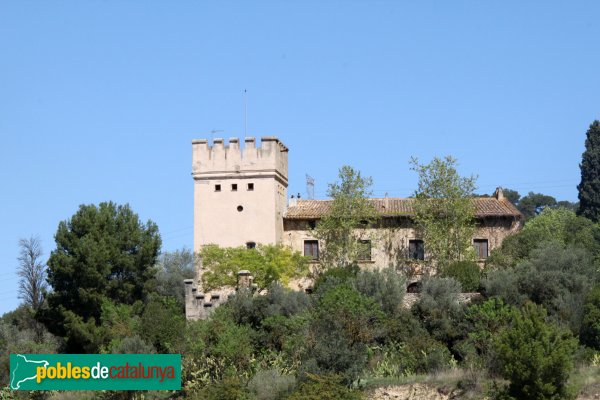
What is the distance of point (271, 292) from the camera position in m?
40.3

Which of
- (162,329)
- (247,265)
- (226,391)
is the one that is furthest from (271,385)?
(247,265)

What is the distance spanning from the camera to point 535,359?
94.5 ft

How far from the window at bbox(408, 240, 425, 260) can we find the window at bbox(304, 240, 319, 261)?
4225 mm

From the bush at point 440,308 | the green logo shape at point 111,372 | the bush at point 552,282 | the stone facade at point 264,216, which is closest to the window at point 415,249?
the stone facade at point 264,216

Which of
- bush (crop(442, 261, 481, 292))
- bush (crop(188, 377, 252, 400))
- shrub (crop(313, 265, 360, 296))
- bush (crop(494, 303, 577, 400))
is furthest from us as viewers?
bush (crop(442, 261, 481, 292))

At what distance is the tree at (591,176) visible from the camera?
6384 centimetres

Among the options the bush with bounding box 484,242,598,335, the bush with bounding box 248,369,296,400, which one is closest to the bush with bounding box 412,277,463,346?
the bush with bounding box 484,242,598,335

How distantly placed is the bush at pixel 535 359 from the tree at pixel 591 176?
115ft

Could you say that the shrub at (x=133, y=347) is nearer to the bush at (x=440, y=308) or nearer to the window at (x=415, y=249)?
the bush at (x=440, y=308)

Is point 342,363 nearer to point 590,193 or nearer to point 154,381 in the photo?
point 154,381

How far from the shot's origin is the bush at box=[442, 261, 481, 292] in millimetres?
42531

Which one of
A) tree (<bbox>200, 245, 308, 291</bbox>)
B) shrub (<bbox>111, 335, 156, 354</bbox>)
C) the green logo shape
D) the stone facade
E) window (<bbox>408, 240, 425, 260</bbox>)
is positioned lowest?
the green logo shape

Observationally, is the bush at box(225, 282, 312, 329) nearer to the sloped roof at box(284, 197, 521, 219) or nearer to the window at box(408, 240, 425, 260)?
the sloped roof at box(284, 197, 521, 219)

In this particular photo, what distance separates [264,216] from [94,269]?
25.6 ft
